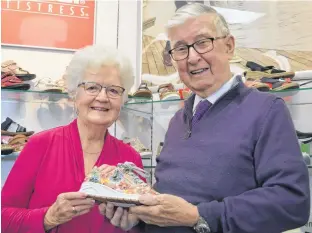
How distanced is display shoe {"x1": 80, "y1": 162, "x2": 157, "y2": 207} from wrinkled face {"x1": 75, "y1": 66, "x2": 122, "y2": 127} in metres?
0.27

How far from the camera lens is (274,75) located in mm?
2170

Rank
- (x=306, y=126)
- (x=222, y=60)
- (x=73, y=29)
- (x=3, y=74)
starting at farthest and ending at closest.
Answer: (x=73, y=29)
(x=3, y=74)
(x=306, y=126)
(x=222, y=60)

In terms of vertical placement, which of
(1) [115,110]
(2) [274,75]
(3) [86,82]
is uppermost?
(2) [274,75]

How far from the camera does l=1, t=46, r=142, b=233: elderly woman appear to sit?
136cm

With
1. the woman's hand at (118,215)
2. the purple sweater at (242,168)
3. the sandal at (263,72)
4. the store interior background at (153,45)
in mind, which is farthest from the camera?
the store interior background at (153,45)

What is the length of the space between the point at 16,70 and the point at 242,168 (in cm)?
178

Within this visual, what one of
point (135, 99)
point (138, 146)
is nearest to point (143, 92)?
point (135, 99)

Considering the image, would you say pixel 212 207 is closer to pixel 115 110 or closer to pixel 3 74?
pixel 115 110

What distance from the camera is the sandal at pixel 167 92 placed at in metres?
2.39

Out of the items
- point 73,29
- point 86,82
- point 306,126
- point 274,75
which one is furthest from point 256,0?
point 86,82

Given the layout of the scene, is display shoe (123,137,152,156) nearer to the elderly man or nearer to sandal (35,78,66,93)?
sandal (35,78,66,93)

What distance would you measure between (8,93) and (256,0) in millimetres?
1691

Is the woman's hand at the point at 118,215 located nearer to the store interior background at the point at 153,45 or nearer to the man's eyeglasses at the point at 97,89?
the man's eyeglasses at the point at 97,89

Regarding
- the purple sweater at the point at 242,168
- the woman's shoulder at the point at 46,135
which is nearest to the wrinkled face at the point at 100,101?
the woman's shoulder at the point at 46,135
